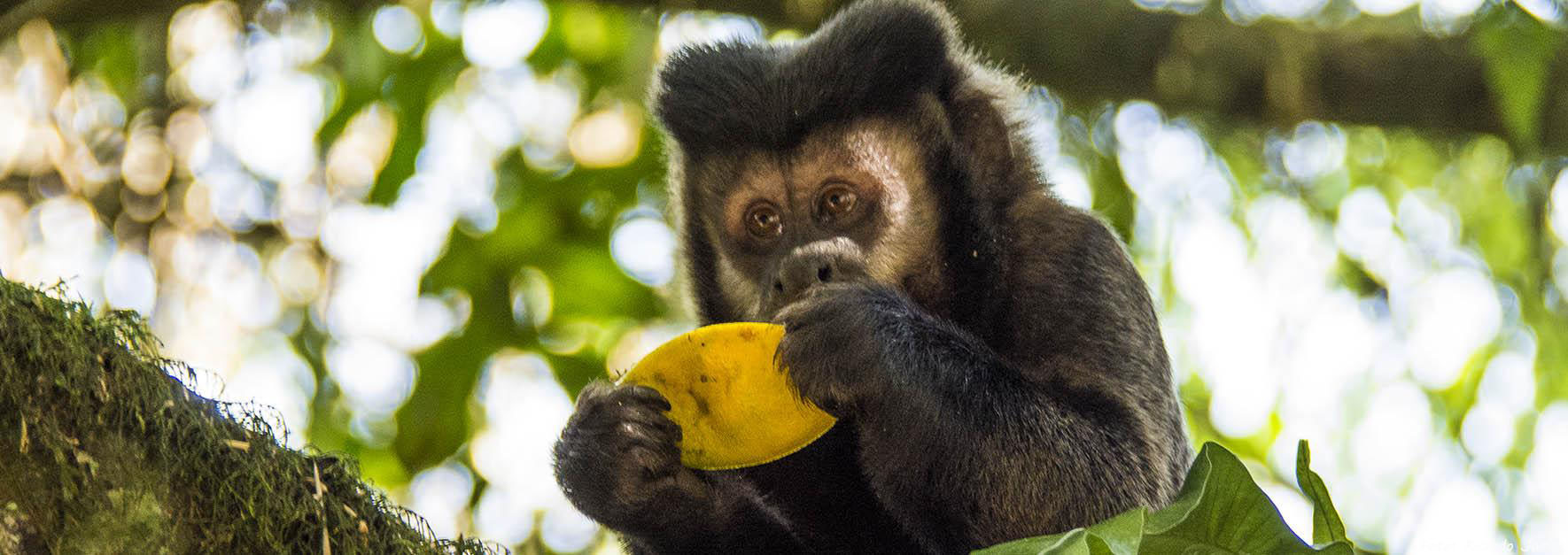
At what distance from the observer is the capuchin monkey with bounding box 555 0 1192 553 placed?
13.6ft

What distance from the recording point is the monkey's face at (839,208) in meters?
4.93

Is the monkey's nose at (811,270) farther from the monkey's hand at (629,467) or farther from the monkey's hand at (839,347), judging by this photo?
the monkey's hand at (629,467)

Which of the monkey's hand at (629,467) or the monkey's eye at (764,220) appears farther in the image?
the monkey's eye at (764,220)

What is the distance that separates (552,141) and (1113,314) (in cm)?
488

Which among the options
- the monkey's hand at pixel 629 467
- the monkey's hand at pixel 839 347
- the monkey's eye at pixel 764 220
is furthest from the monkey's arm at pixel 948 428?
the monkey's eye at pixel 764 220

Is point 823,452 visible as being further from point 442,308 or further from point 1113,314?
point 442,308

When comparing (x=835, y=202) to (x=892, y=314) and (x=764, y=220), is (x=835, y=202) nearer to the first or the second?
(x=764, y=220)

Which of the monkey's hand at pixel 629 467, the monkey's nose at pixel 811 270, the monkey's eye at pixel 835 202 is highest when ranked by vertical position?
the monkey's eye at pixel 835 202

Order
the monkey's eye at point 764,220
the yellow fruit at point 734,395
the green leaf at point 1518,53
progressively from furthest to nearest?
the green leaf at point 1518,53
the monkey's eye at point 764,220
the yellow fruit at point 734,395

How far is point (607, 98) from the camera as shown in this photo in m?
9.09

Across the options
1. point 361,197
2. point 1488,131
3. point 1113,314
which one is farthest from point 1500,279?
point 361,197

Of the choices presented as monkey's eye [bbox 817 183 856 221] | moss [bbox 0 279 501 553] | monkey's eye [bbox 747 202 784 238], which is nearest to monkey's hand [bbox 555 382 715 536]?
monkey's eye [bbox 747 202 784 238]

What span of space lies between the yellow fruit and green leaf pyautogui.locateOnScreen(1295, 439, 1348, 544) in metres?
1.53

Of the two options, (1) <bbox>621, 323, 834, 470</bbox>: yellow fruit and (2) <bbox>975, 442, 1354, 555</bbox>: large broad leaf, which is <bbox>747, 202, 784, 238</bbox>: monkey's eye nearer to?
(1) <bbox>621, 323, 834, 470</bbox>: yellow fruit
